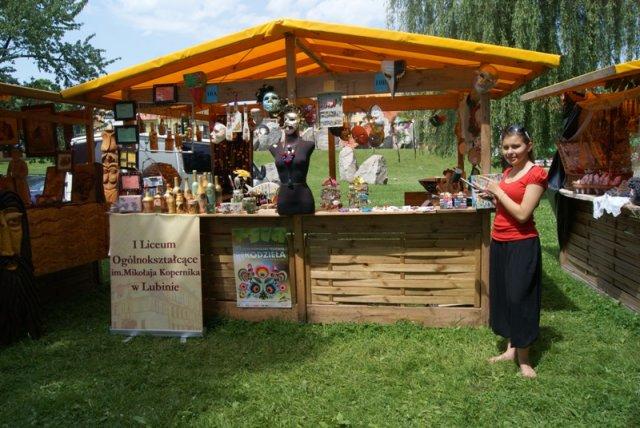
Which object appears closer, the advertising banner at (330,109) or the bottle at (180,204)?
the advertising banner at (330,109)

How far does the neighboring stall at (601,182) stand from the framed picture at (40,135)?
602cm

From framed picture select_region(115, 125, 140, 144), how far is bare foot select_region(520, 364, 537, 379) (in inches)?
164

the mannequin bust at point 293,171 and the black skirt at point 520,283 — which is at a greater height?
the mannequin bust at point 293,171


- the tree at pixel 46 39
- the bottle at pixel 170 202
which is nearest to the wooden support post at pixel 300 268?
the bottle at pixel 170 202

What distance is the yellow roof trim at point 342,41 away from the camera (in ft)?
14.3

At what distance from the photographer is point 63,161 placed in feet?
21.6

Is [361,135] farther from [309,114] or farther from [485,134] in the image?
[485,134]

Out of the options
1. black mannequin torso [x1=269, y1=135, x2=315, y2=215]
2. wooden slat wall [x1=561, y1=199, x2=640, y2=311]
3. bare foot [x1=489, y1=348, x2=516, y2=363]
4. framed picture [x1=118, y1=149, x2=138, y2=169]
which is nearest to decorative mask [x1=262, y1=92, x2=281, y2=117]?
black mannequin torso [x1=269, y1=135, x2=315, y2=215]

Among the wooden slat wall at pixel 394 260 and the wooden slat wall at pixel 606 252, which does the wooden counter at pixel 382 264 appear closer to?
the wooden slat wall at pixel 394 260

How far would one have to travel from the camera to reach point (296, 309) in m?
4.98

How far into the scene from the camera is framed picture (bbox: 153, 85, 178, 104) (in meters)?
5.25

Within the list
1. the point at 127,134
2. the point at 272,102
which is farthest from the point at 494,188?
the point at 127,134

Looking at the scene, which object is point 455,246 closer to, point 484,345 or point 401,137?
point 484,345

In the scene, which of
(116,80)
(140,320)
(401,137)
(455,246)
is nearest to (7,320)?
(140,320)
